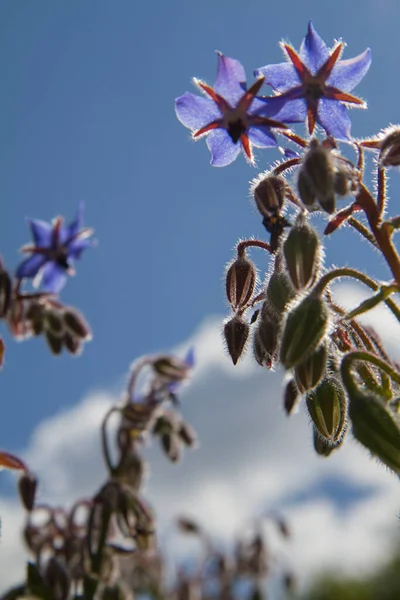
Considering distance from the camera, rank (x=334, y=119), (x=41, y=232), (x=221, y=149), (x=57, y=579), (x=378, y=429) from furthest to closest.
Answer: (x=41, y=232), (x=57, y=579), (x=221, y=149), (x=334, y=119), (x=378, y=429)

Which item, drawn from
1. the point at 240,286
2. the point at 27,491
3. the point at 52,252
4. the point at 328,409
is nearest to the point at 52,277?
the point at 52,252

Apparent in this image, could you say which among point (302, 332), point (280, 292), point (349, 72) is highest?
point (349, 72)

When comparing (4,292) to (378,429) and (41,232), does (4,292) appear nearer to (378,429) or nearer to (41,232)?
(41,232)

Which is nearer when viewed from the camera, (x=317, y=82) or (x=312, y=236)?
(x=312, y=236)

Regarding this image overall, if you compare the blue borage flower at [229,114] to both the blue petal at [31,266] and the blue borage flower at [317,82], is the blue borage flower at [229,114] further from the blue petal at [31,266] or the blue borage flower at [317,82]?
the blue petal at [31,266]

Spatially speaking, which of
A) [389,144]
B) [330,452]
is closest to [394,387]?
[330,452]

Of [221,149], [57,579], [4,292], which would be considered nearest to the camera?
[221,149]

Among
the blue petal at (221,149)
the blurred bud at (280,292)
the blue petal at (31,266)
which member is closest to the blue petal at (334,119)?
the blue petal at (221,149)

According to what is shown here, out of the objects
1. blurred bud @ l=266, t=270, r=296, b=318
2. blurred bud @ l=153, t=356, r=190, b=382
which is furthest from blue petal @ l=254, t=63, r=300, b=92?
blurred bud @ l=153, t=356, r=190, b=382
